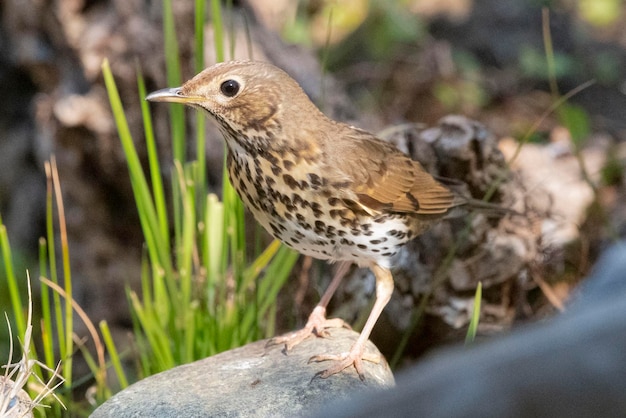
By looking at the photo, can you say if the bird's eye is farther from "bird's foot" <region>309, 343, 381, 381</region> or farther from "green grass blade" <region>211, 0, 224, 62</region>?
"bird's foot" <region>309, 343, 381, 381</region>

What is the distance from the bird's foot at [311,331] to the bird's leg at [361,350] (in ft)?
0.72

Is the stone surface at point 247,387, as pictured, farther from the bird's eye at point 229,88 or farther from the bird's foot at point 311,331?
the bird's eye at point 229,88

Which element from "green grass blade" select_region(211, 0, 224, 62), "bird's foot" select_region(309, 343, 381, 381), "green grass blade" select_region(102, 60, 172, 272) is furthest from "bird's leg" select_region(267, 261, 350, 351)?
"green grass blade" select_region(211, 0, 224, 62)

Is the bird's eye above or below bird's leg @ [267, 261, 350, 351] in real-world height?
above

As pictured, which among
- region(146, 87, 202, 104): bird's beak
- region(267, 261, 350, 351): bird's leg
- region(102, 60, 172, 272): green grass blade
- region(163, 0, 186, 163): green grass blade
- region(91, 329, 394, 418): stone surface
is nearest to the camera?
region(91, 329, 394, 418): stone surface

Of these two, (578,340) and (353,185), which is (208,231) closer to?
(353,185)

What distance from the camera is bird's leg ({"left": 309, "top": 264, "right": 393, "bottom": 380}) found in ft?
9.64

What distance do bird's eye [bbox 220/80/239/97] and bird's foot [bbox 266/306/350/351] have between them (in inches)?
34.4

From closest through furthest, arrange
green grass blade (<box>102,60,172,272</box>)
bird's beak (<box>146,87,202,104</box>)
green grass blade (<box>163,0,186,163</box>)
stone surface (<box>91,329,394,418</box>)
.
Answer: stone surface (<box>91,329,394,418</box>), bird's beak (<box>146,87,202,104</box>), green grass blade (<box>102,60,172,272</box>), green grass blade (<box>163,0,186,163</box>)

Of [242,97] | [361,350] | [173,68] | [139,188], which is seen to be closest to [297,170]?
[242,97]

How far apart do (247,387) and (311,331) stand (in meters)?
0.51

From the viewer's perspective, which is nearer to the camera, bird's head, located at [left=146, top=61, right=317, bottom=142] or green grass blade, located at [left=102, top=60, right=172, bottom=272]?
bird's head, located at [left=146, top=61, right=317, bottom=142]

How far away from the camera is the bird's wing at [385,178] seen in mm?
3078

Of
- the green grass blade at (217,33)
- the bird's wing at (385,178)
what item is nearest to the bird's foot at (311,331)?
the bird's wing at (385,178)
